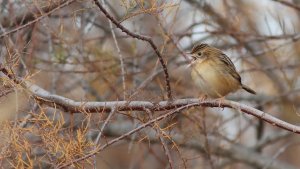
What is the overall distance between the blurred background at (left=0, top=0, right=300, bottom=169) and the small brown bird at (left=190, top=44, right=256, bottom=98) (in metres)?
0.20

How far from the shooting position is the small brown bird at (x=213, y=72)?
4531mm


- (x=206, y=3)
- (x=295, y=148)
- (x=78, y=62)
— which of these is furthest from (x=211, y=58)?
(x=295, y=148)

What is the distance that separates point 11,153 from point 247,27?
454cm

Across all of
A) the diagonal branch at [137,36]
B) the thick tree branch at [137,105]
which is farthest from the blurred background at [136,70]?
the diagonal branch at [137,36]

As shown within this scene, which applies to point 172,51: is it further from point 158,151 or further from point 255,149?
point 158,151

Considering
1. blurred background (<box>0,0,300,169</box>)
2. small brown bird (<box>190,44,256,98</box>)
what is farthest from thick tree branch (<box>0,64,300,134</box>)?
small brown bird (<box>190,44,256,98</box>)

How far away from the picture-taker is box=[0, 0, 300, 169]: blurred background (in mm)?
3588

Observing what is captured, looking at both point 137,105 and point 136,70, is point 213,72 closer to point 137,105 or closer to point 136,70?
point 137,105

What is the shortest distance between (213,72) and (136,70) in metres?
1.44

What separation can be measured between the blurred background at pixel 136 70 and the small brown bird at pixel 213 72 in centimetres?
20

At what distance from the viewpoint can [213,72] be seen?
15.3 ft

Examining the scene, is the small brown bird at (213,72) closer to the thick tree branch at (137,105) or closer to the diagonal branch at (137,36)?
the thick tree branch at (137,105)

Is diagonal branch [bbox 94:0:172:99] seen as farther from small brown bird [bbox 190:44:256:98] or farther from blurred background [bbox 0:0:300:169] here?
small brown bird [bbox 190:44:256:98]

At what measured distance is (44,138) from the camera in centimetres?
341
